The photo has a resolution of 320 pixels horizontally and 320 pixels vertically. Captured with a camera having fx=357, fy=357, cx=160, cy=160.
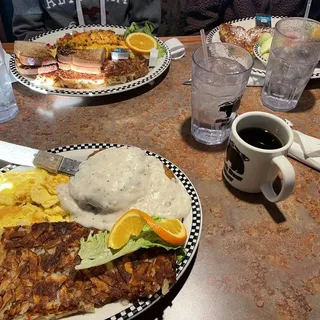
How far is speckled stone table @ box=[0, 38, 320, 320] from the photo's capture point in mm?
953

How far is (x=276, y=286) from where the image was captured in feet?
3.23

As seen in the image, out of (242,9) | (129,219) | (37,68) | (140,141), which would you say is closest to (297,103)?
(140,141)

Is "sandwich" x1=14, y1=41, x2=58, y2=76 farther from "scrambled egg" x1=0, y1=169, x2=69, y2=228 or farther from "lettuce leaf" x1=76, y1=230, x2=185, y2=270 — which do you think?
"lettuce leaf" x1=76, y1=230, x2=185, y2=270

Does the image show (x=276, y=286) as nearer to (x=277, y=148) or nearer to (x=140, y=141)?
(x=277, y=148)

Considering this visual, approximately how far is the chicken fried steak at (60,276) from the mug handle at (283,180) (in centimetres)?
39

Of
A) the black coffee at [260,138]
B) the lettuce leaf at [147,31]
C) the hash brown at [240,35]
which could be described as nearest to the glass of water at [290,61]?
the hash brown at [240,35]

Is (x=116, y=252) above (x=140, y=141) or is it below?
above

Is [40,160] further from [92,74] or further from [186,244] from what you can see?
[92,74]

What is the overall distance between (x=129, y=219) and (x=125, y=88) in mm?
842

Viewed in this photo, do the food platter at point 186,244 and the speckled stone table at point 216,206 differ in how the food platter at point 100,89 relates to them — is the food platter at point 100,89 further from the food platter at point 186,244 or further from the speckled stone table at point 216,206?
the food platter at point 186,244

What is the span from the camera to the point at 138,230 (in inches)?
35.4

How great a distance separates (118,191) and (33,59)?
980 mm

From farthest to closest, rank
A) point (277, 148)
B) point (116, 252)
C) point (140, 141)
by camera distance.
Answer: point (140, 141), point (277, 148), point (116, 252)

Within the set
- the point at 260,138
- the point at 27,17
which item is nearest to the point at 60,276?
the point at 260,138
